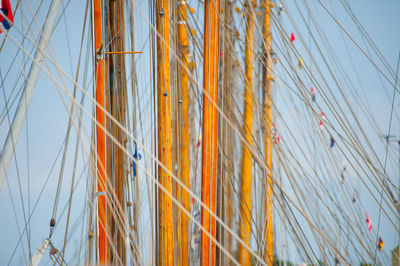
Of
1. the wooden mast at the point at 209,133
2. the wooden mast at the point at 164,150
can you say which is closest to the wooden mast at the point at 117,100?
the wooden mast at the point at 164,150

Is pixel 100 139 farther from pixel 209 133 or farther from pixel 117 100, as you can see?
pixel 209 133

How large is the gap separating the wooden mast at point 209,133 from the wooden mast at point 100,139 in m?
0.78

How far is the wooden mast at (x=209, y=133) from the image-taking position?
10.6 ft

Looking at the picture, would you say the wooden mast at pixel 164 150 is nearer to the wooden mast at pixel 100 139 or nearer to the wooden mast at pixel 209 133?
the wooden mast at pixel 100 139

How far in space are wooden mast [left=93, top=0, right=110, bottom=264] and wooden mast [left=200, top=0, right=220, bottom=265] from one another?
781 millimetres

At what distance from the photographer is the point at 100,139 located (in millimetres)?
3742

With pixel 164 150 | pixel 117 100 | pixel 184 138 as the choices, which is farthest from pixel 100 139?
pixel 184 138

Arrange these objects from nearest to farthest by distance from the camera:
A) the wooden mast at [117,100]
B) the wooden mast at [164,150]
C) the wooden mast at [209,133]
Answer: the wooden mast at [209,133] < the wooden mast at [117,100] < the wooden mast at [164,150]

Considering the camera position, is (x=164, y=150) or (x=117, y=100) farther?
(x=164, y=150)

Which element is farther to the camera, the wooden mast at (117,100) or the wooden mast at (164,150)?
the wooden mast at (164,150)

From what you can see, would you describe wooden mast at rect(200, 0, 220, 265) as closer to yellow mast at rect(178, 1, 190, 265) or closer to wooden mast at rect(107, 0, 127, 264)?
wooden mast at rect(107, 0, 127, 264)

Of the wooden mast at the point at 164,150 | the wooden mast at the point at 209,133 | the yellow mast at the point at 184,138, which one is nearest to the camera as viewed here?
the wooden mast at the point at 209,133

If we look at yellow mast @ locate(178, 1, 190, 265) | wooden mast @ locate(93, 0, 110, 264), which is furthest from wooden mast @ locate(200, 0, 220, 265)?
yellow mast @ locate(178, 1, 190, 265)

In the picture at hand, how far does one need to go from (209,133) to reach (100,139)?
0.95 m
